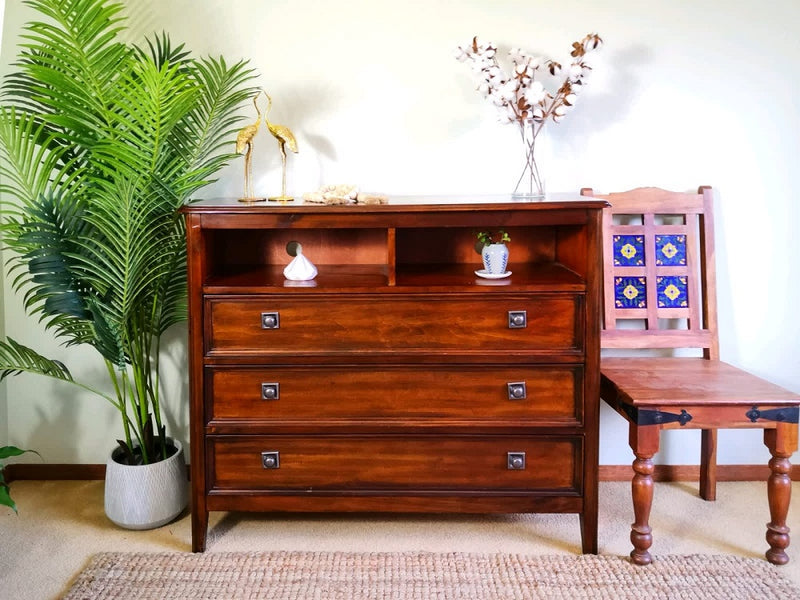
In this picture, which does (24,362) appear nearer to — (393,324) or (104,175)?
(104,175)

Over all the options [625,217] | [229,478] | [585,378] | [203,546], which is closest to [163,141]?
[229,478]

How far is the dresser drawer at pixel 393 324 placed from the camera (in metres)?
2.30

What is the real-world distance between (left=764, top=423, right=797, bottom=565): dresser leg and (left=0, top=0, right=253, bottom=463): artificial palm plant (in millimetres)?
1981

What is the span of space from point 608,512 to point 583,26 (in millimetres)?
1830

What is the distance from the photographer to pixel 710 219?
8.96 feet

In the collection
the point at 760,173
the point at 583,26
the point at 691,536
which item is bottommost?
the point at 691,536

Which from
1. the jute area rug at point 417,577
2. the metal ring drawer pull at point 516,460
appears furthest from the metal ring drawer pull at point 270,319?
the metal ring drawer pull at point 516,460

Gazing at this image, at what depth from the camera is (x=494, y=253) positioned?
2395mm

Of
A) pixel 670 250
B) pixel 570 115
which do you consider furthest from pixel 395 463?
pixel 570 115

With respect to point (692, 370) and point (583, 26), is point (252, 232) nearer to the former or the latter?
point (583, 26)

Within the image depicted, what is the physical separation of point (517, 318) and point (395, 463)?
2.05ft

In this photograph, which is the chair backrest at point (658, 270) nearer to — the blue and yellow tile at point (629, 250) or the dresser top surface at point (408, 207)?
the blue and yellow tile at point (629, 250)

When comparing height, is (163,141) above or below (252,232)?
above

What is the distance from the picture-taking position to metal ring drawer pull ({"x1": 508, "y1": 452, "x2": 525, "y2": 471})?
2363 millimetres
